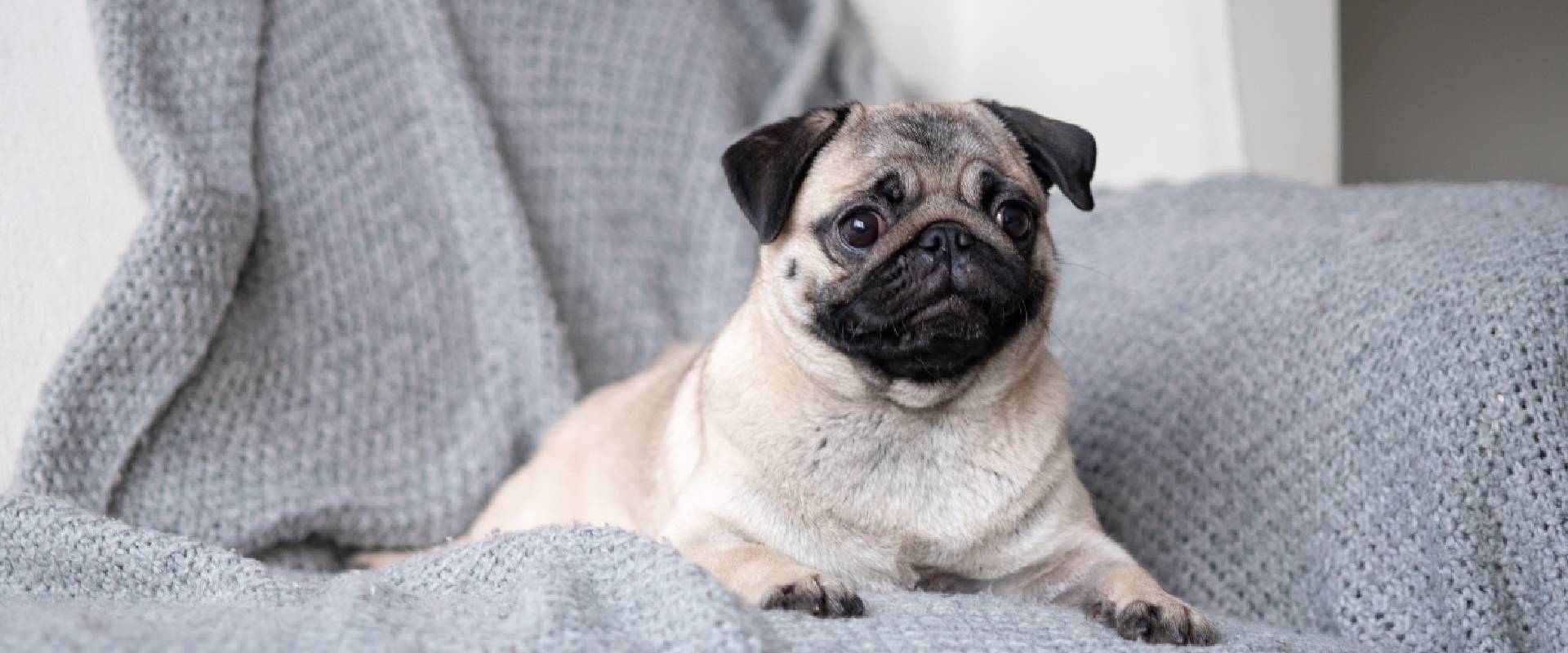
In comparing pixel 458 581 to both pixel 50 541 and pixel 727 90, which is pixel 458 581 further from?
pixel 727 90

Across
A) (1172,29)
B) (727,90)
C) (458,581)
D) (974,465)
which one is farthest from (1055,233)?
(458,581)

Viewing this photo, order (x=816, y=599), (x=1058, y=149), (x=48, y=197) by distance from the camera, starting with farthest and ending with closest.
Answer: (x=48, y=197)
(x=1058, y=149)
(x=816, y=599)

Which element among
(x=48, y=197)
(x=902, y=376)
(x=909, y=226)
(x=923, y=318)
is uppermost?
(x=48, y=197)

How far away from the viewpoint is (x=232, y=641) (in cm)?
120

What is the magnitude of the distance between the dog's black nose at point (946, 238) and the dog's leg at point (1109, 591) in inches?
19.0

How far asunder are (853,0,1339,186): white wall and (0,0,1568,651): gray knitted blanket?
0.42m

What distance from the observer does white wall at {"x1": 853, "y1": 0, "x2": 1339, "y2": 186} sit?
9.44 feet

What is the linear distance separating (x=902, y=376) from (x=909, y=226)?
215 mm

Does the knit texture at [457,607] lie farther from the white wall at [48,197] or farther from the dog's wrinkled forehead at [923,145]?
the dog's wrinkled forehead at [923,145]

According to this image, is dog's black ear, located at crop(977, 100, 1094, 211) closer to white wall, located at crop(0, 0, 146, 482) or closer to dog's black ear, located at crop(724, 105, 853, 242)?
dog's black ear, located at crop(724, 105, 853, 242)

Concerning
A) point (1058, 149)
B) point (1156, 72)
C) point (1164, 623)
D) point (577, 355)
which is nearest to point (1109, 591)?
point (1164, 623)

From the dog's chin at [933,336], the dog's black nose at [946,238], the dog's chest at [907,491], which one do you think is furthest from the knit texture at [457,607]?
the dog's black nose at [946,238]

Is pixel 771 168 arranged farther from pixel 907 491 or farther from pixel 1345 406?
pixel 1345 406

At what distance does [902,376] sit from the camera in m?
1.75
